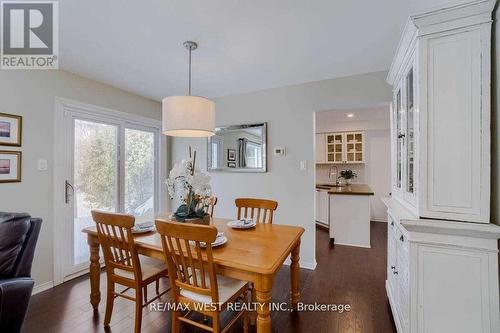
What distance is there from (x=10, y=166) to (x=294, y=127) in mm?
3033

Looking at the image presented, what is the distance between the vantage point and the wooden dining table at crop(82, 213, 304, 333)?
128cm

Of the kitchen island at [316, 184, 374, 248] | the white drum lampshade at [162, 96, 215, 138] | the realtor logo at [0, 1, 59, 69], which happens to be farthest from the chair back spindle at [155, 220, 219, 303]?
the kitchen island at [316, 184, 374, 248]

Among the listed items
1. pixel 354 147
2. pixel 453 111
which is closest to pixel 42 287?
pixel 453 111

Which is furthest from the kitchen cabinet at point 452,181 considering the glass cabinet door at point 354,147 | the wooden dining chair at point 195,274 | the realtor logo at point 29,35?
the glass cabinet door at point 354,147

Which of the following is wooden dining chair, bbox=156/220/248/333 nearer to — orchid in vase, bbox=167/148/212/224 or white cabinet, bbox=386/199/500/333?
orchid in vase, bbox=167/148/212/224

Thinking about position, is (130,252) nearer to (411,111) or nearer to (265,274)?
(265,274)

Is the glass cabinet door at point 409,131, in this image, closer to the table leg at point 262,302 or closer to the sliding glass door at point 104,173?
the table leg at point 262,302

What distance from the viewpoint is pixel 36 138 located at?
239 centimetres

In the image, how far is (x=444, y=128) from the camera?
132 centimetres

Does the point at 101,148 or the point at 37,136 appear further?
the point at 101,148

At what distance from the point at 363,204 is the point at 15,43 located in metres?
4.52

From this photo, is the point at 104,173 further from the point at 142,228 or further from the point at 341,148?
the point at 341,148

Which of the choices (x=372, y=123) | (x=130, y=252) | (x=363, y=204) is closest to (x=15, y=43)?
(x=130, y=252)

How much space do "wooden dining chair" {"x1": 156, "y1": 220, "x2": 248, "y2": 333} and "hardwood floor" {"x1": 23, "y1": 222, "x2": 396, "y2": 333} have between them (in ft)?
1.68
